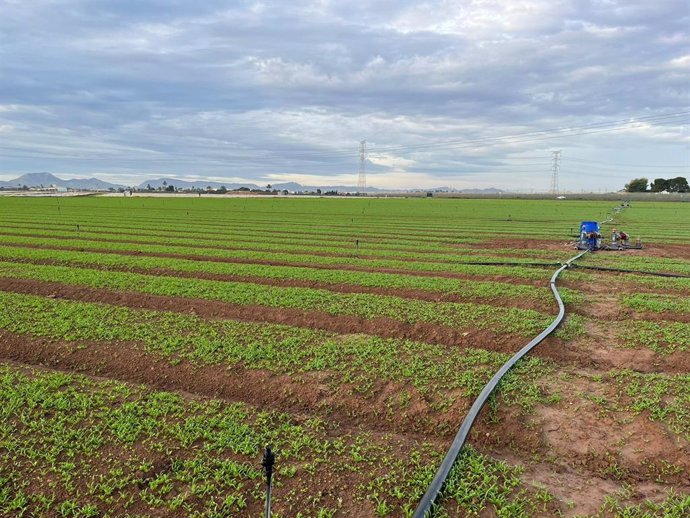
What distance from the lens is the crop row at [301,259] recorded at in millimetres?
16641

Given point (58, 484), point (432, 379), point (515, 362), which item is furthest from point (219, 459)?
point (515, 362)

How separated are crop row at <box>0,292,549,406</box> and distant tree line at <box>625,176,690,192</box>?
164222 millimetres

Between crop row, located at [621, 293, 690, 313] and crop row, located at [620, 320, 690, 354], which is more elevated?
crop row, located at [621, 293, 690, 313]

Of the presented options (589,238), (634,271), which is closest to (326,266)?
(634,271)

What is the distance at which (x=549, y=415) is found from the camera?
6.33 metres

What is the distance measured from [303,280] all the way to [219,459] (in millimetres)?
9672

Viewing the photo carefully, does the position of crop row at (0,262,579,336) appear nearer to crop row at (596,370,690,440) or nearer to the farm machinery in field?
crop row at (596,370,690,440)

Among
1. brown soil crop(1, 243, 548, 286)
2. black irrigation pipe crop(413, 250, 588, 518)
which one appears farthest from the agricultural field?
brown soil crop(1, 243, 548, 286)

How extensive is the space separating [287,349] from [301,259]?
11.0 m

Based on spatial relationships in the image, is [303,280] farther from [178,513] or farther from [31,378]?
[178,513]

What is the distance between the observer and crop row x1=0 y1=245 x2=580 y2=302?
13.2 meters

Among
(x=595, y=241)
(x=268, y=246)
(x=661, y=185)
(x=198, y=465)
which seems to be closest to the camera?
(x=198, y=465)

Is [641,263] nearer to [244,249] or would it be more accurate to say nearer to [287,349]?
[287,349]

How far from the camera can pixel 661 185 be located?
141000 mm
